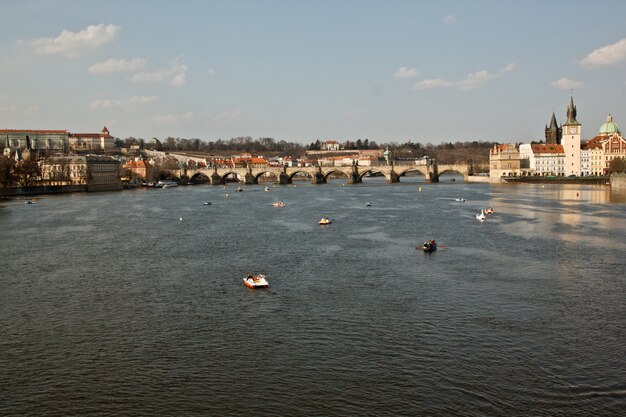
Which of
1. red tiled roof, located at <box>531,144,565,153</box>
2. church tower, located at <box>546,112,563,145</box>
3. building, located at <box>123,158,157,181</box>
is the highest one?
church tower, located at <box>546,112,563,145</box>

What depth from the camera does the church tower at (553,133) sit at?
429ft

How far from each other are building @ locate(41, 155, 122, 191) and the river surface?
7716cm

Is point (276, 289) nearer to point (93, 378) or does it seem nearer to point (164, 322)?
point (164, 322)

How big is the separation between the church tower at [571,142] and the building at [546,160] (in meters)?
1.07

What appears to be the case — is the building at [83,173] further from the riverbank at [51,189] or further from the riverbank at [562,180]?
the riverbank at [562,180]

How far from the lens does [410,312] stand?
1970 cm

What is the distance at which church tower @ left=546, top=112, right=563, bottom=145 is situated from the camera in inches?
5148

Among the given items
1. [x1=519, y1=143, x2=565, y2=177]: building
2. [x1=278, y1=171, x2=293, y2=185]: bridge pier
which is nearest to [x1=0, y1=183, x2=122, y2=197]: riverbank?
[x1=278, y1=171, x2=293, y2=185]: bridge pier

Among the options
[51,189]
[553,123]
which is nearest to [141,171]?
[51,189]

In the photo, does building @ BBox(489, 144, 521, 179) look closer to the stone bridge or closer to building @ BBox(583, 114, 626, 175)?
the stone bridge

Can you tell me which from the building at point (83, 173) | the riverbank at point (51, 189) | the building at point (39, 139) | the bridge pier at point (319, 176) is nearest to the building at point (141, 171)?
the building at point (83, 173)

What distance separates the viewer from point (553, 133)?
131 meters

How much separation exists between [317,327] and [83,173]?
105 metres

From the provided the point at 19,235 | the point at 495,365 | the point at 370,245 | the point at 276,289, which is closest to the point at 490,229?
the point at 370,245
